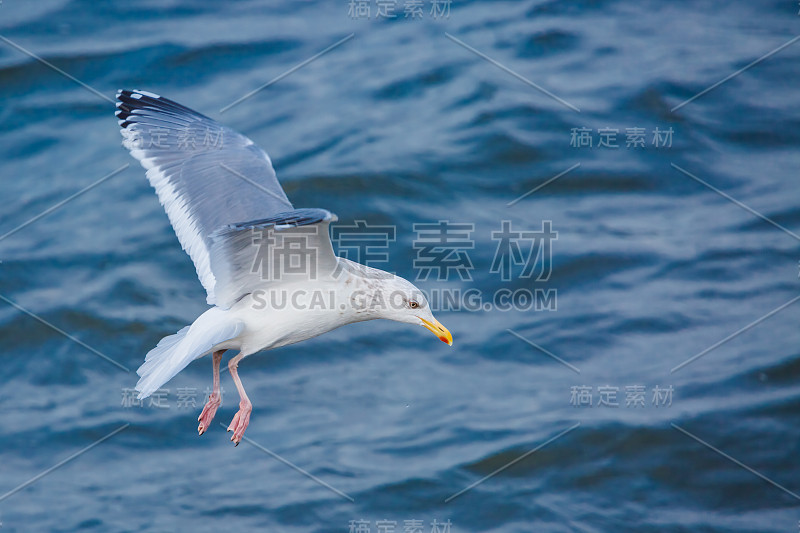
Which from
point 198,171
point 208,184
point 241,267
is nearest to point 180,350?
point 241,267

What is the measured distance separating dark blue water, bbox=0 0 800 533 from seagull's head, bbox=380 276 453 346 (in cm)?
348

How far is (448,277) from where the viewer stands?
34.9 ft

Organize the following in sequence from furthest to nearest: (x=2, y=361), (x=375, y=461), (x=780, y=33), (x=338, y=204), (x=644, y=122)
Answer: (x=780, y=33) < (x=644, y=122) < (x=338, y=204) < (x=2, y=361) < (x=375, y=461)

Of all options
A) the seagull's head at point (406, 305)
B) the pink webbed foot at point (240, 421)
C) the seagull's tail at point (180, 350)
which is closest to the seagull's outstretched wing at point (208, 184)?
the seagull's tail at point (180, 350)

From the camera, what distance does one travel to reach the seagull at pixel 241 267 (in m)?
5.39

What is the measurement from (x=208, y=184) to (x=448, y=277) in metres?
4.77

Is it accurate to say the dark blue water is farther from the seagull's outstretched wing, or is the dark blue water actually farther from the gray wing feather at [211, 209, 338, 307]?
the gray wing feather at [211, 209, 338, 307]

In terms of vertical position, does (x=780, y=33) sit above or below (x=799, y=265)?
above

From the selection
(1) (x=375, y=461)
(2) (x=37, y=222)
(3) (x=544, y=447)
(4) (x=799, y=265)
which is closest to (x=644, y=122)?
(4) (x=799, y=265)

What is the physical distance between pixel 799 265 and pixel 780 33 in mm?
3530

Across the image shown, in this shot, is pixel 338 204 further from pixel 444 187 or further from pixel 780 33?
pixel 780 33

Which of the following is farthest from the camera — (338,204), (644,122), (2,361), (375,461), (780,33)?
(780,33)

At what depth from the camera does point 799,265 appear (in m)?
10.8

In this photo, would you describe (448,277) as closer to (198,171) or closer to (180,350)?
(198,171)
